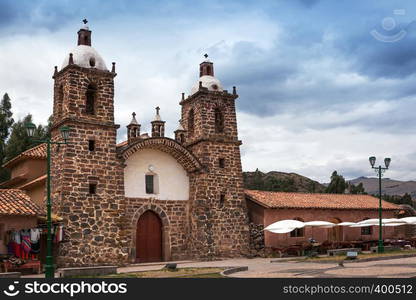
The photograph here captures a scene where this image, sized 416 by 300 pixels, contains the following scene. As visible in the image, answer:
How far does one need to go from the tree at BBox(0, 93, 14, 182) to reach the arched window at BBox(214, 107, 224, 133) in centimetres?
2011

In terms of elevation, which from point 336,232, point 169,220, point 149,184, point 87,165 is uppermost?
point 87,165

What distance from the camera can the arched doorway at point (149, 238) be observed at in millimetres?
Answer: 30656

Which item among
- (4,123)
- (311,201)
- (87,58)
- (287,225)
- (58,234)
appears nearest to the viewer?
(58,234)

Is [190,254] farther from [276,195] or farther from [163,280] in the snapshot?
[163,280]

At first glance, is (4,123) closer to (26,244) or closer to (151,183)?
(151,183)

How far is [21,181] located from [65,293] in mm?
20423

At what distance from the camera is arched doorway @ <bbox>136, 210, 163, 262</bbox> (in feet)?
101

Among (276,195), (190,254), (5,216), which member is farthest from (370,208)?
(5,216)

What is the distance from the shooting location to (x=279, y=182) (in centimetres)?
6419

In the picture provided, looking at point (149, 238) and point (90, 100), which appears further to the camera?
point (149, 238)

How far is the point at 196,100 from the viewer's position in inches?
1324

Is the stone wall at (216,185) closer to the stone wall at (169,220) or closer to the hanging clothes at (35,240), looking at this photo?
the stone wall at (169,220)

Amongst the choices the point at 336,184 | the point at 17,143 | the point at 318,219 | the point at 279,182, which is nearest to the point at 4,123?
the point at 17,143

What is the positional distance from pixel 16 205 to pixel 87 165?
437 cm
